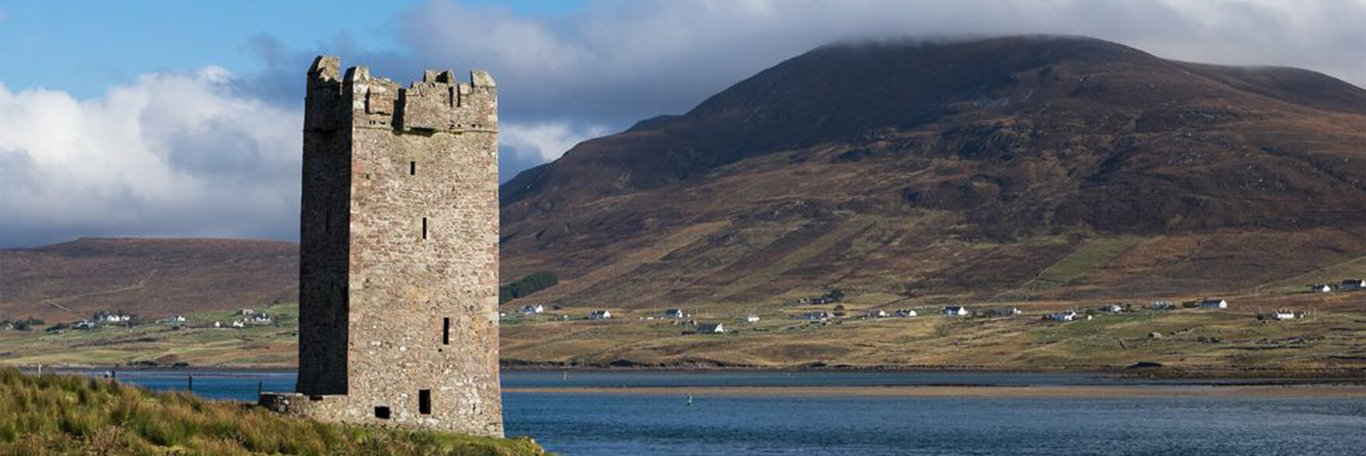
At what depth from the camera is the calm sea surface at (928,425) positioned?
84562 mm

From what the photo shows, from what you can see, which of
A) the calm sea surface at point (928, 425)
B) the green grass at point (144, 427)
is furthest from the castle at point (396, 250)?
the calm sea surface at point (928, 425)

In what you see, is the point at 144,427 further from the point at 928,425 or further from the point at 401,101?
the point at 928,425

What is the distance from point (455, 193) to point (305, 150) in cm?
346

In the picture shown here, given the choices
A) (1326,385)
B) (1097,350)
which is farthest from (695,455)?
(1097,350)

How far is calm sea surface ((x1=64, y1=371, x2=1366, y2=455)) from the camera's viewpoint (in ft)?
277

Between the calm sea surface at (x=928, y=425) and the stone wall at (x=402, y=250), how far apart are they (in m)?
34.9

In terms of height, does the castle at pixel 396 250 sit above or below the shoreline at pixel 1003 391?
above

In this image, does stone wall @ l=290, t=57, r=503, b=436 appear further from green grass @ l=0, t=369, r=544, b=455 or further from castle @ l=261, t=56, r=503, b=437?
green grass @ l=0, t=369, r=544, b=455

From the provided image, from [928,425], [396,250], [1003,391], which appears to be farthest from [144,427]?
[1003,391]

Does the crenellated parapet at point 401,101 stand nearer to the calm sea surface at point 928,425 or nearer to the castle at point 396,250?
the castle at point 396,250

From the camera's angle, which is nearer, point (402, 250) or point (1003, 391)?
point (402, 250)

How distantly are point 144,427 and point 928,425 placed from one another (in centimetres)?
7463

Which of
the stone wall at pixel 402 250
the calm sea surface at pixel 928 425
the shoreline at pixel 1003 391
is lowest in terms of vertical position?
the calm sea surface at pixel 928 425

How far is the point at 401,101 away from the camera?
1666 inches
